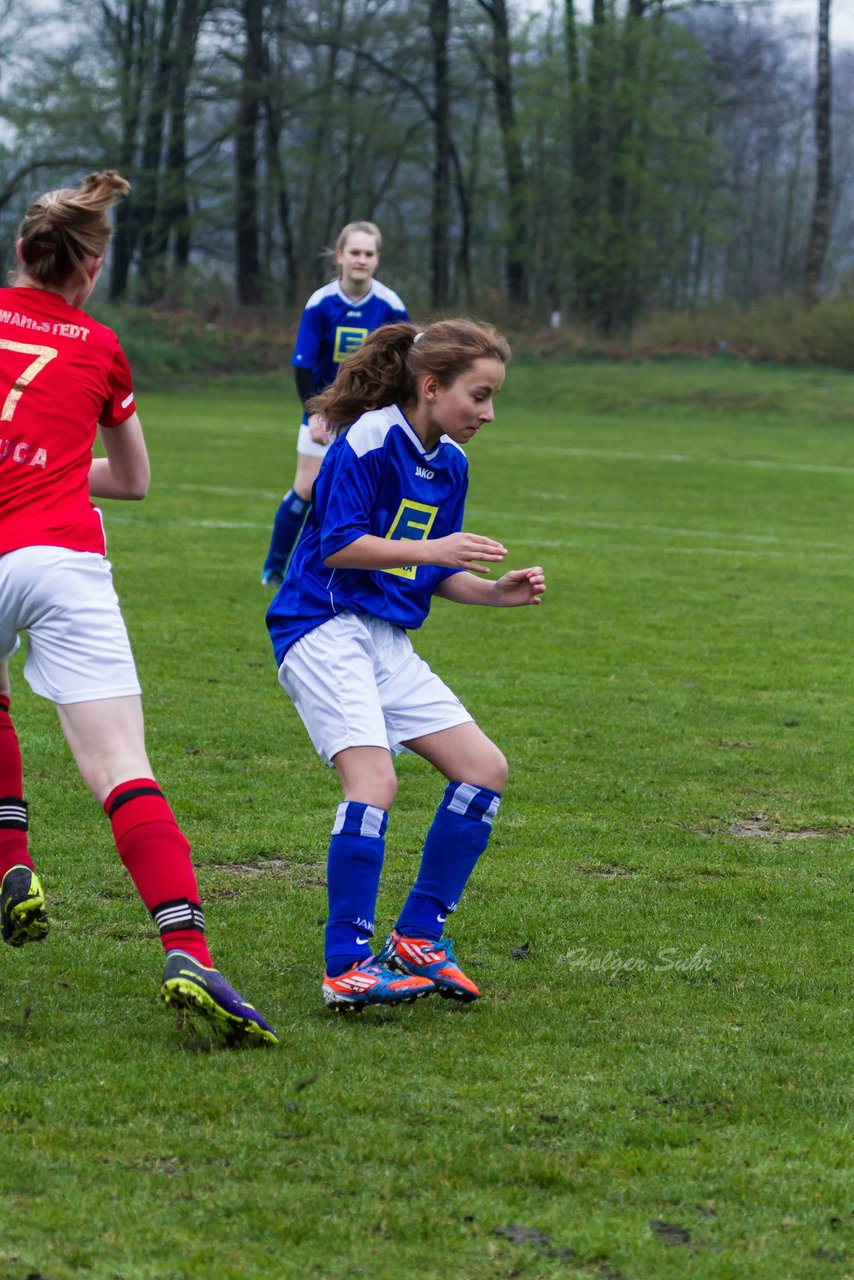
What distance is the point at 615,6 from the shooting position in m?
40.3

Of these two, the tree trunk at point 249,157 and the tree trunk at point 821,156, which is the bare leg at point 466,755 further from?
the tree trunk at point 249,157

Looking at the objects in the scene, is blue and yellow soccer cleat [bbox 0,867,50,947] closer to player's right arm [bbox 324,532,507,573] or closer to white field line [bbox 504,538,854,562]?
player's right arm [bbox 324,532,507,573]

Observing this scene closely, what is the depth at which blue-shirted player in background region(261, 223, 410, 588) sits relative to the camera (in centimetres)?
981

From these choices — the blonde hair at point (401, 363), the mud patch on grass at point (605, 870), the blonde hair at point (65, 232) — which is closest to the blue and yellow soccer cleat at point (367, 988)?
the mud patch on grass at point (605, 870)

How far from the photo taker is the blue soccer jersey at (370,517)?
3.83 metres

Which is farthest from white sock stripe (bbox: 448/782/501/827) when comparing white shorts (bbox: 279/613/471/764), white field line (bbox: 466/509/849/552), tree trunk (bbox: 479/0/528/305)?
tree trunk (bbox: 479/0/528/305)

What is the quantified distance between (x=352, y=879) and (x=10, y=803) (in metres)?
0.94

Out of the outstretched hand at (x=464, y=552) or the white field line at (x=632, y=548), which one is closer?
the outstretched hand at (x=464, y=552)

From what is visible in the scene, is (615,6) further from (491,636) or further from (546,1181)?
(546,1181)

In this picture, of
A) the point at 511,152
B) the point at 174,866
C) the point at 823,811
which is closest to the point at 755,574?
the point at 823,811

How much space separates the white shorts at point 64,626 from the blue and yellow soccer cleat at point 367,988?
0.85 meters

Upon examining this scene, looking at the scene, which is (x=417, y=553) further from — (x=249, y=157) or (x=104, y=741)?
(x=249, y=157)

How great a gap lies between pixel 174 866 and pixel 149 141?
1648 inches

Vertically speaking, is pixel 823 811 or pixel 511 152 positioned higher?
pixel 511 152
